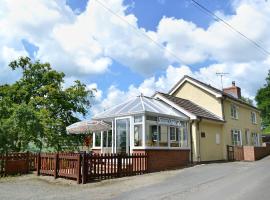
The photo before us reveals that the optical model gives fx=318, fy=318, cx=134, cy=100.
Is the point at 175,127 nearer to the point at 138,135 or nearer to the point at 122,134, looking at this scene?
the point at 138,135

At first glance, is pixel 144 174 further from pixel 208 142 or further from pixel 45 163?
pixel 208 142

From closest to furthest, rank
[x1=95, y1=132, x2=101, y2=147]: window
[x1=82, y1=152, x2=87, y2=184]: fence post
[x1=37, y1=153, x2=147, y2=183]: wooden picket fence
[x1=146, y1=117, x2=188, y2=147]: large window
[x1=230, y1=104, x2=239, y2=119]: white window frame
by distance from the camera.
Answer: [x1=82, y1=152, x2=87, y2=184]: fence post → [x1=37, y1=153, x2=147, y2=183]: wooden picket fence → [x1=146, y1=117, x2=188, y2=147]: large window → [x1=95, y1=132, x2=101, y2=147]: window → [x1=230, y1=104, x2=239, y2=119]: white window frame

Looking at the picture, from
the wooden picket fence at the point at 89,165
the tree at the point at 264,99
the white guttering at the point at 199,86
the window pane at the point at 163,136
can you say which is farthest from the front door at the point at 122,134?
the tree at the point at 264,99

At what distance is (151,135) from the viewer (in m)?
19.2

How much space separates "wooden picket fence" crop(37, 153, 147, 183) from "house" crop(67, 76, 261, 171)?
65.4 inches

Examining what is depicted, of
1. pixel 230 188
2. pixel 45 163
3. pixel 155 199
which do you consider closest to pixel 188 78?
pixel 45 163

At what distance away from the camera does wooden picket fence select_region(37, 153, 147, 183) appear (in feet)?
46.0

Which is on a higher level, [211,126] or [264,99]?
[264,99]

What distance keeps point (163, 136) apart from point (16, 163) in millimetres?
8830

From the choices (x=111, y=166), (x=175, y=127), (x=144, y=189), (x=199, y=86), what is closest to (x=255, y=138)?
(x=199, y=86)

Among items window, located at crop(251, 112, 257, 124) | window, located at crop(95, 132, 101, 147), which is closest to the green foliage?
window, located at crop(95, 132, 101, 147)

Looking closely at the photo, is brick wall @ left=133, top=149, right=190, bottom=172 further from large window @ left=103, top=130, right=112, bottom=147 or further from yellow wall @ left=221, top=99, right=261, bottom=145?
yellow wall @ left=221, top=99, right=261, bottom=145

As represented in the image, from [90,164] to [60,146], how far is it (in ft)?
45.7

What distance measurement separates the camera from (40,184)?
1379 centimetres
